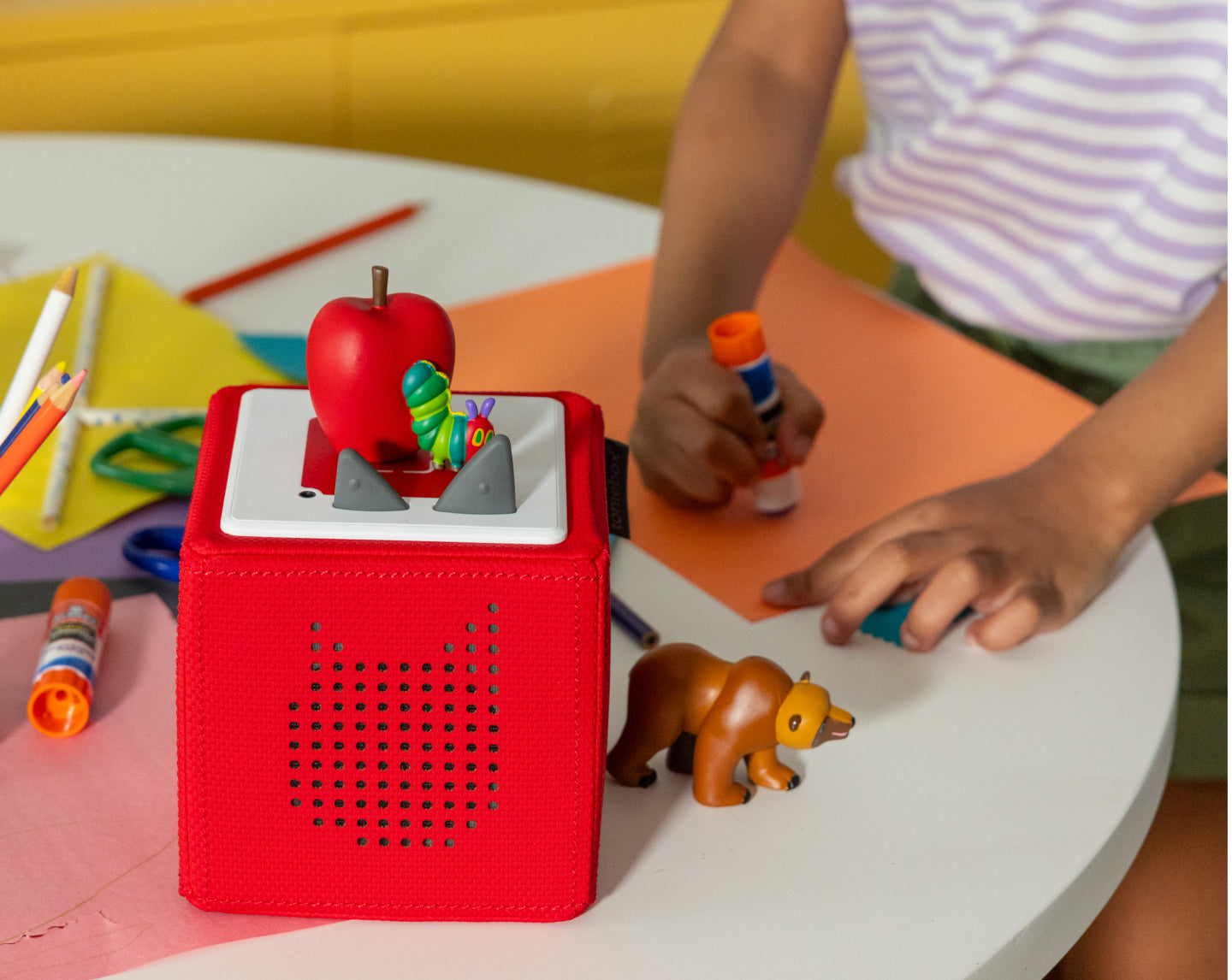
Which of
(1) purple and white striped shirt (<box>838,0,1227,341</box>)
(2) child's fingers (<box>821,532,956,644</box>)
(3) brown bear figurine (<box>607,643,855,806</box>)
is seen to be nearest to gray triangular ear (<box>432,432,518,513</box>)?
(3) brown bear figurine (<box>607,643,855,806</box>)

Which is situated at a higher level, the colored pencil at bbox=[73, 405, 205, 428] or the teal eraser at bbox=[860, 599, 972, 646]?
the teal eraser at bbox=[860, 599, 972, 646]

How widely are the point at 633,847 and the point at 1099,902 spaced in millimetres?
168

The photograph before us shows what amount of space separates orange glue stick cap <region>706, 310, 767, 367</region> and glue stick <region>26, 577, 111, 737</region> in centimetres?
29

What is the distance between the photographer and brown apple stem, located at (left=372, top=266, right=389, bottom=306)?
0.39 metres

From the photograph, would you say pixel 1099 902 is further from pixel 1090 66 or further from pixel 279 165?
pixel 279 165

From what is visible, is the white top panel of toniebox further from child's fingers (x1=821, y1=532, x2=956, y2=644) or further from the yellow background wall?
the yellow background wall

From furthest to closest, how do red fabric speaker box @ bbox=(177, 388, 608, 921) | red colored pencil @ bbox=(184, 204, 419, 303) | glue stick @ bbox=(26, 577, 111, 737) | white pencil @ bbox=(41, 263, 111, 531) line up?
1. red colored pencil @ bbox=(184, 204, 419, 303)
2. white pencil @ bbox=(41, 263, 111, 531)
3. glue stick @ bbox=(26, 577, 111, 737)
4. red fabric speaker box @ bbox=(177, 388, 608, 921)

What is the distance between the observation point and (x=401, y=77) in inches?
58.9

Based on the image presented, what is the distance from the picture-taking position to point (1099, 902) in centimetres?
46

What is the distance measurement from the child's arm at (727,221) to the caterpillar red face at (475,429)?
221mm

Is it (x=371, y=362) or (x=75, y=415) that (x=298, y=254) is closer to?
(x=75, y=415)

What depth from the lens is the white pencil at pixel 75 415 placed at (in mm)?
585

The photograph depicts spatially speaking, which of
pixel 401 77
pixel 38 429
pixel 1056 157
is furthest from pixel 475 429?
pixel 401 77

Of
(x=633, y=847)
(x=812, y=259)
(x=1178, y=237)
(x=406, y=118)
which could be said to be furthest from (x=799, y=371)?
(x=406, y=118)
